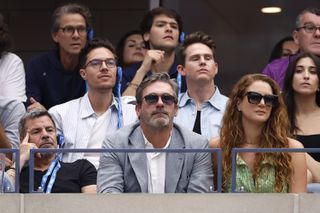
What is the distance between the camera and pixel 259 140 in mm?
10156

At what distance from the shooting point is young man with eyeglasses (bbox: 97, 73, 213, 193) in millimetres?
9836

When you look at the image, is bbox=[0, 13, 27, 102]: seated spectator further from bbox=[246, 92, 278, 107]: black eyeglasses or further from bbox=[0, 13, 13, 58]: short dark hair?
bbox=[246, 92, 278, 107]: black eyeglasses

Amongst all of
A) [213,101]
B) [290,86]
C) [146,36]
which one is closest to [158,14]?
[146,36]

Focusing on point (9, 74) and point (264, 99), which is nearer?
point (264, 99)

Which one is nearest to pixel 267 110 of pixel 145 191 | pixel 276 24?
pixel 145 191

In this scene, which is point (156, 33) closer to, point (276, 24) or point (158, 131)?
point (158, 131)

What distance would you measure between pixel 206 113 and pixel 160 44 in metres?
0.98

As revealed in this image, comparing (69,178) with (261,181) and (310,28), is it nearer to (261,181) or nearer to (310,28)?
(261,181)

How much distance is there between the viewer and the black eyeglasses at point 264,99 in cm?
1016

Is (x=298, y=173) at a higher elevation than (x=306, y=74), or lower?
lower

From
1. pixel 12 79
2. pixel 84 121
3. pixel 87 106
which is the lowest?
pixel 84 121

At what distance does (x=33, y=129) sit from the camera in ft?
35.0

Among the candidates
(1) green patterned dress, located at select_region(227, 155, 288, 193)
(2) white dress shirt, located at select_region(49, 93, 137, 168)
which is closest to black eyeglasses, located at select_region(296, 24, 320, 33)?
(2) white dress shirt, located at select_region(49, 93, 137, 168)

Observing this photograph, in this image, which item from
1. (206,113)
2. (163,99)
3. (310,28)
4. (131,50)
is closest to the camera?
(163,99)
